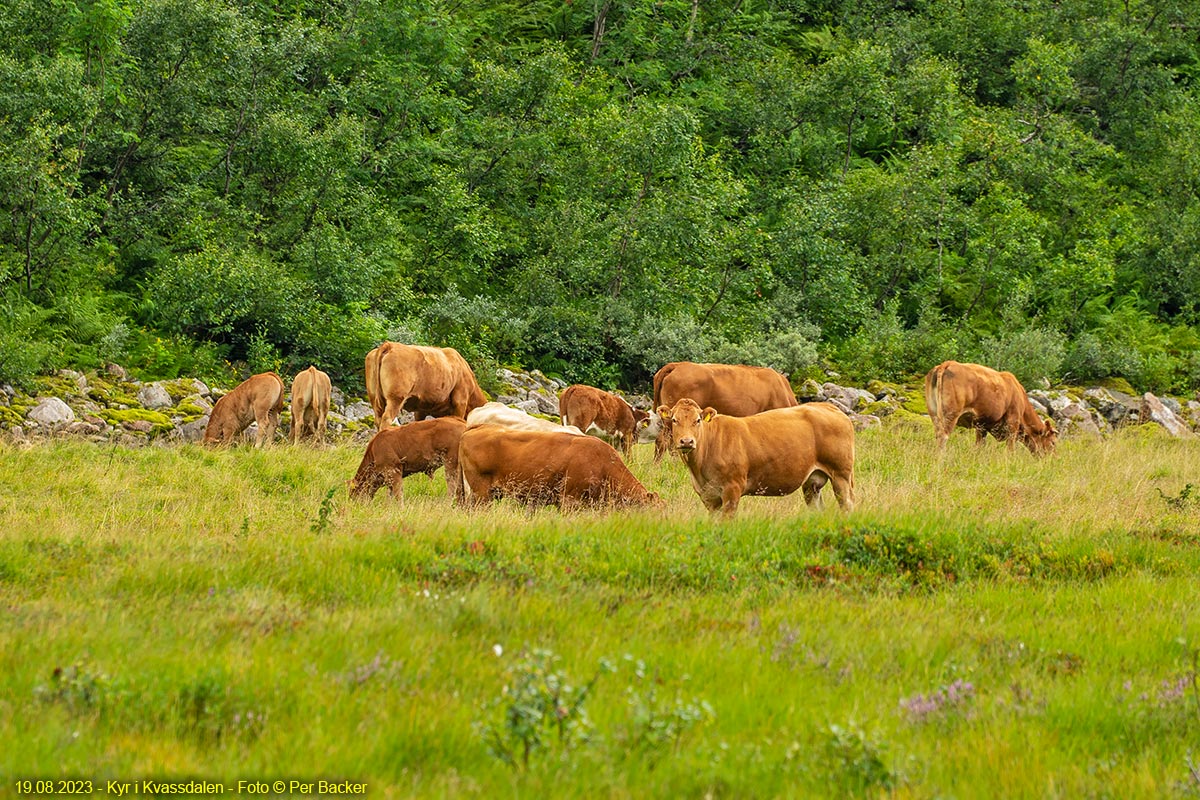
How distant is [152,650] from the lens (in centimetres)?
614

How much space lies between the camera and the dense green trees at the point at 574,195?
23328 millimetres

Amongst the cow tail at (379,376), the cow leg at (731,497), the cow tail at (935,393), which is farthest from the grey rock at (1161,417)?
the cow tail at (379,376)

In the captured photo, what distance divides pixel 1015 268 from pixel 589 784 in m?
30.7

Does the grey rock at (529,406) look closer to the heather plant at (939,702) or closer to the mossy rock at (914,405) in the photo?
the mossy rock at (914,405)

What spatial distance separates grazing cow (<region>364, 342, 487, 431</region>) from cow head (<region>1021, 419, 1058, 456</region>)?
32.4ft

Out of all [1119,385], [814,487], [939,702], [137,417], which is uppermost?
[939,702]

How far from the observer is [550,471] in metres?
11.7

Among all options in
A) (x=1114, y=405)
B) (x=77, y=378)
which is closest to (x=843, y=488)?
(x=77, y=378)

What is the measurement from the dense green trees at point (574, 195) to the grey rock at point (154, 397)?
4.82 ft

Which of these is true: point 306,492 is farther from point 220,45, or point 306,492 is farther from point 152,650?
point 220,45

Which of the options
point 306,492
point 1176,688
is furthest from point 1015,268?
point 1176,688

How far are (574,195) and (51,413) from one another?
15917mm

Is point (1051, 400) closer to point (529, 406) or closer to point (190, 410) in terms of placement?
point (529, 406)

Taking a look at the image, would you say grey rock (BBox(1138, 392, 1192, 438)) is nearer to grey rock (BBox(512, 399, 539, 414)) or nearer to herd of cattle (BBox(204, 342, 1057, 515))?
herd of cattle (BBox(204, 342, 1057, 515))
